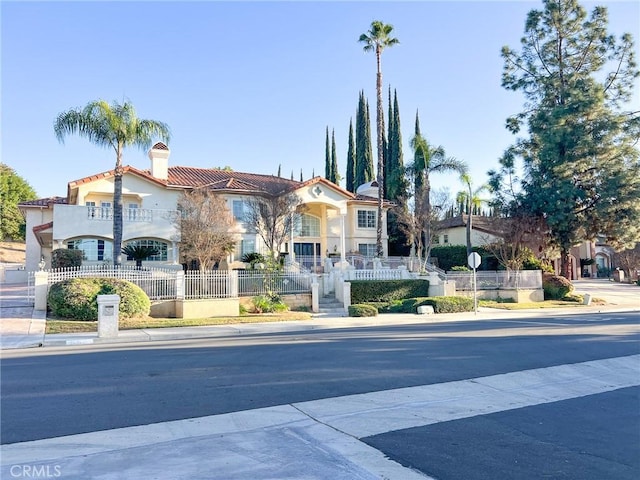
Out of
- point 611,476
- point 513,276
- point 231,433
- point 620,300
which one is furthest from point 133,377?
point 620,300

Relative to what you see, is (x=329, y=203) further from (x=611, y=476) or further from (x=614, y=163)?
(x=611, y=476)

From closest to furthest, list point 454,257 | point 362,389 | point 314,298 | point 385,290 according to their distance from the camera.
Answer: point 362,389, point 314,298, point 385,290, point 454,257

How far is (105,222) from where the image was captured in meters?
28.2

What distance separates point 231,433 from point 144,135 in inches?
857

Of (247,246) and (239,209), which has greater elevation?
(239,209)

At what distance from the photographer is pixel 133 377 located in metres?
8.78

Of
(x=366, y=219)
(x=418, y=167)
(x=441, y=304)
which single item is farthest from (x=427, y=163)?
(x=441, y=304)

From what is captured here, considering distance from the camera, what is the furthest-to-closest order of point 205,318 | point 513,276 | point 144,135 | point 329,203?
point 329,203
point 513,276
point 144,135
point 205,318

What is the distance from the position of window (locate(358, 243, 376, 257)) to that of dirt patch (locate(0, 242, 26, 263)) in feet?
148

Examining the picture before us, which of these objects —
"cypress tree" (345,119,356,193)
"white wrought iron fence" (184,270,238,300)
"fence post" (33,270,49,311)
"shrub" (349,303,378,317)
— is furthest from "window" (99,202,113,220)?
"cypress tree" (345,119,356,193)

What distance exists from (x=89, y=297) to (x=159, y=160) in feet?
53.2

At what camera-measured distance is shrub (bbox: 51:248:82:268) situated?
25562 millimetres

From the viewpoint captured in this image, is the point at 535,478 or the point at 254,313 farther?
the point at 254,313

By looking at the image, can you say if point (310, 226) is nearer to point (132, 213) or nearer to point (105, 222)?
point (132, 213)
